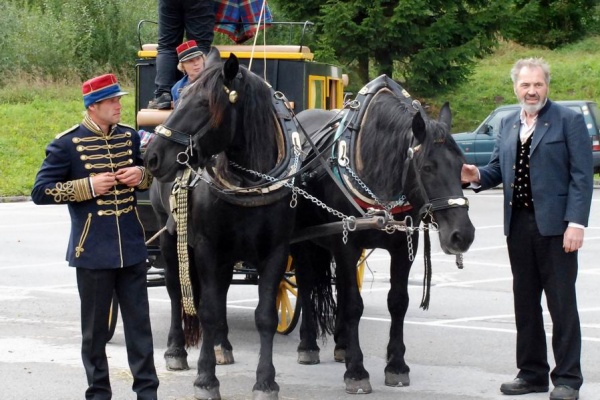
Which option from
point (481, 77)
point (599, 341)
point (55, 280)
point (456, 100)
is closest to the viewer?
point (599, 341)

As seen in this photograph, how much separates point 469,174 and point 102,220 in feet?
7.71

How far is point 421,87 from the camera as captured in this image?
26281 mm

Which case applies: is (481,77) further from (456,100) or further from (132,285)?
(132,285)

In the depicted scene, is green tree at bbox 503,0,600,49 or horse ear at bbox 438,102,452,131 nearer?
horse ear at bbox 438,102,452,131

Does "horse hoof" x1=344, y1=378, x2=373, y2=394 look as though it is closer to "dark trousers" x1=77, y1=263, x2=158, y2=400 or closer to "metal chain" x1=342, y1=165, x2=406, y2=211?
"metal chain" x1=342, y1=165, x2=406, y2=211

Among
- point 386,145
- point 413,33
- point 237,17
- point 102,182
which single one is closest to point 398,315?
point 386,145

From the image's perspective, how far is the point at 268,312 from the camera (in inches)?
262

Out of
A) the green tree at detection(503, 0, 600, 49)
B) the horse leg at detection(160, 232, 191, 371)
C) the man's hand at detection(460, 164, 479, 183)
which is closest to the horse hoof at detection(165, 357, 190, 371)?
the horse leg at detection(160, 232, 191, 371)

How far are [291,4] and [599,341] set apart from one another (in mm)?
19008

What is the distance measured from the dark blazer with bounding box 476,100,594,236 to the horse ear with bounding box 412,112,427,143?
76 cm

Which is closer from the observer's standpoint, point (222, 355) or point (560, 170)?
point (560, 170)


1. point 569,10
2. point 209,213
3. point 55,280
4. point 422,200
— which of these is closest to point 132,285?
point 209,213

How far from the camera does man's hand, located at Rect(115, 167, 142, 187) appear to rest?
603 centimetres

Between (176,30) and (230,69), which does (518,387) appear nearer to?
(230,69)
